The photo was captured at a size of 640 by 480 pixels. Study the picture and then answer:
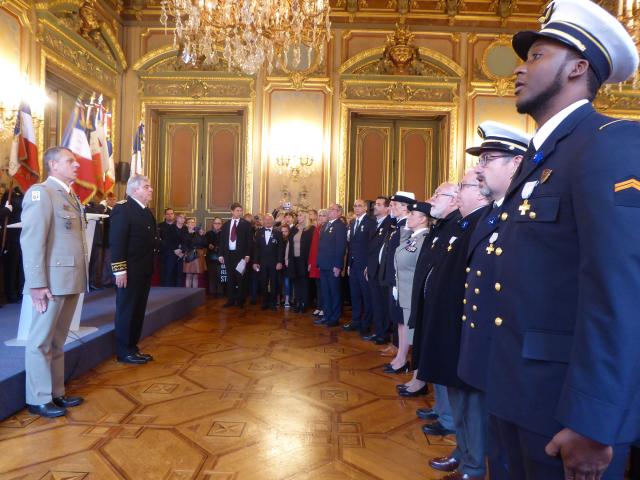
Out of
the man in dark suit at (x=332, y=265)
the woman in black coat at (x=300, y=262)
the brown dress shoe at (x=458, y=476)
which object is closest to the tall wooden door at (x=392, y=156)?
the woman in black coat at (x=300, y=262)

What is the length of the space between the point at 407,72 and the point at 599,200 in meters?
8.72

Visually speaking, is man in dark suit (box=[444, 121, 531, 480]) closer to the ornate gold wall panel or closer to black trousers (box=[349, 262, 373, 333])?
black trousers (box=[349, 262, 373, 333])

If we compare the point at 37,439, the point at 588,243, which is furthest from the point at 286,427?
the point at 588,243

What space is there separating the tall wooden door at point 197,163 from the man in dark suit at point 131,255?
5.62 metres

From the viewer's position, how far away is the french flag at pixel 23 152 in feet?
18.6

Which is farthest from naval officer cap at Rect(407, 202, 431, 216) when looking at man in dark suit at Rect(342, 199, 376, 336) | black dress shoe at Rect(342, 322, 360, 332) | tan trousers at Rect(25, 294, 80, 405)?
black dress shoe at Rect(342, 322, 360, 332)

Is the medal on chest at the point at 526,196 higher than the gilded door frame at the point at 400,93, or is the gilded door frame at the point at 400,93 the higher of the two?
the gilded door frame at the point at 400,93

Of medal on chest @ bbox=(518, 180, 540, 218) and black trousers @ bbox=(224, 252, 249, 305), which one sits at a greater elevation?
medal on chest @ bbox=(518, 180, 540, 218)

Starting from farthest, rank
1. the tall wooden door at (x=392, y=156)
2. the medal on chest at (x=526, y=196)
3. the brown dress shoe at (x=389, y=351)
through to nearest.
Result: the tall wooden door at (x=392, y=156), the brown dress shoe at (x=389, y=351), the medal on chest at (x=526, y=196)

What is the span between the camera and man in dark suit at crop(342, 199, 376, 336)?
5227 millimetres

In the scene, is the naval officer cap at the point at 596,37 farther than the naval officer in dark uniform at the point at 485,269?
No

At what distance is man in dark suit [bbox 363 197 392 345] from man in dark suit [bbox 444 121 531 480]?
2981mm

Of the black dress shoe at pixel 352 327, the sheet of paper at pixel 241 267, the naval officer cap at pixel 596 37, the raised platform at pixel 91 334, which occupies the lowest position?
the black dress shoe at pixel 352 327

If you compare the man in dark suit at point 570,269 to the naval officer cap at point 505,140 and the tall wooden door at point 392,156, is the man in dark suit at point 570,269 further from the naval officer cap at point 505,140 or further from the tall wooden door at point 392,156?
the tall wooden door at point 392,156
